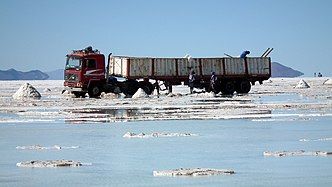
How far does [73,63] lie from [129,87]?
4.27 metres

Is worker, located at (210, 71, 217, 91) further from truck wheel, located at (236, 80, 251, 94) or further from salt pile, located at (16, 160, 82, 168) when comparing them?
salt pile, located at (16, 160, 82, 168)

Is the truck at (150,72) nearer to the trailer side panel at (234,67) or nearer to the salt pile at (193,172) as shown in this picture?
the trailer side panel at (234,67)

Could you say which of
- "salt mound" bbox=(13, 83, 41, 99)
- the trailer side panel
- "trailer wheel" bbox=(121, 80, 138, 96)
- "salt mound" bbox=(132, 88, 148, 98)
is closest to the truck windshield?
"salt mound" bbox=(13, 83, 41, 99)

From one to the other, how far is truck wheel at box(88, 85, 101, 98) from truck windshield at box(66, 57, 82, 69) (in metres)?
1.50

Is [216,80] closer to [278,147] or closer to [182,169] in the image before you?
[278,147]

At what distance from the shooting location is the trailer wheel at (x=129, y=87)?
46.2 meters

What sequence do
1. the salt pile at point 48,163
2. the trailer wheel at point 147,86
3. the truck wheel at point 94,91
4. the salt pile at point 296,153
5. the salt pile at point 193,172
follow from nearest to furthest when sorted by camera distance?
the salt pile at point 193,172 < the salt pile at point 48,163 < the salt pile at point 296,153 < the truck wheel at point 94,91 < the trailer wheel at point 147,86

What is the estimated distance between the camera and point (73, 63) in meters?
43.8

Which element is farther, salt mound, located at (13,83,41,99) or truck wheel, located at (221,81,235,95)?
truck wheel, located at (221,81,235,95)

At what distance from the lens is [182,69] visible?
47.9 meters

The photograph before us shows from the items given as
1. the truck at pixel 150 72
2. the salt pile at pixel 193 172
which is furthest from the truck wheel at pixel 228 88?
the salt pile at pixel 193 172

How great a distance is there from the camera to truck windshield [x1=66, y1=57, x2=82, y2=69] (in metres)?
43.2

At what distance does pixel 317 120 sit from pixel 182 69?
988 inches

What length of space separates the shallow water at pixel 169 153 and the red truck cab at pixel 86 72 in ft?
65.4
